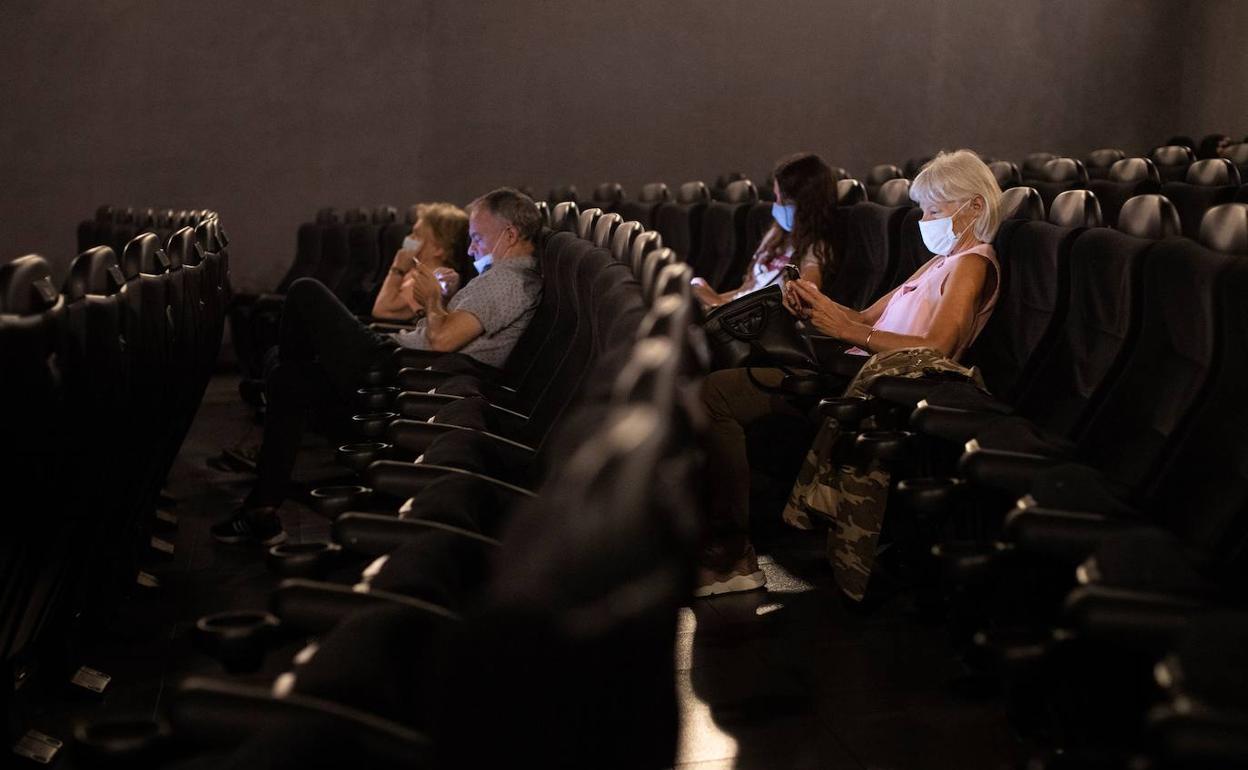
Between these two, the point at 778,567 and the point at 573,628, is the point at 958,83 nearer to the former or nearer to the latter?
the point at 778,567

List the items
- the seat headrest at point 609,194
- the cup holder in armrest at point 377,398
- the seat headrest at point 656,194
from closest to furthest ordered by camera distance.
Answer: the cup holder in armrest at point 377,398, the seat headrest at point 656,194, the seat headrest at point 609,194

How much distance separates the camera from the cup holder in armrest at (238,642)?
4.53 feet

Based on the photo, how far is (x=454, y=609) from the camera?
54.8 inches

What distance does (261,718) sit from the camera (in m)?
1.12

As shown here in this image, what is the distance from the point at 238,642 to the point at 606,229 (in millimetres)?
1715

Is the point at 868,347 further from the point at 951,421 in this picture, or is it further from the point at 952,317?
the point at 951,421

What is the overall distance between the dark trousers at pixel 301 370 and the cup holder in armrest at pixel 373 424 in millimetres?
720

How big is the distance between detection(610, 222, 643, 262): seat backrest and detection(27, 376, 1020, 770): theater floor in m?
0.79

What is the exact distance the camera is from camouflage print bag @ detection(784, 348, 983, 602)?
8.51ft

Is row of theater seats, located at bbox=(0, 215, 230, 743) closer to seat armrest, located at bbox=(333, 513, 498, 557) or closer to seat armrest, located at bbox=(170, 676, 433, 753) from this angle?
seat armrest, located at bbox=(333, 513, 498, 557)

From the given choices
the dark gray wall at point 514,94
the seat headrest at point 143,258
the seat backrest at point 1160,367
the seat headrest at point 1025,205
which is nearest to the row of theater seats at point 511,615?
the seat backrest at point 1160,367

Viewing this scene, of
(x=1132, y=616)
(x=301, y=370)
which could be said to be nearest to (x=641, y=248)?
(x=1132, y=616)

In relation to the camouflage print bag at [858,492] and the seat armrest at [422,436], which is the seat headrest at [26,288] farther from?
the camouflage print bag at [858,492]

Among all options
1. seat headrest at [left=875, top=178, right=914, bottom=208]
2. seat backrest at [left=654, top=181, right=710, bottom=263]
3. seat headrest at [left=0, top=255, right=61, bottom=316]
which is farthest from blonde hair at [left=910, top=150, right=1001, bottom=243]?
seat backrest at [left=654, top=181, right=710, bottom=263]
